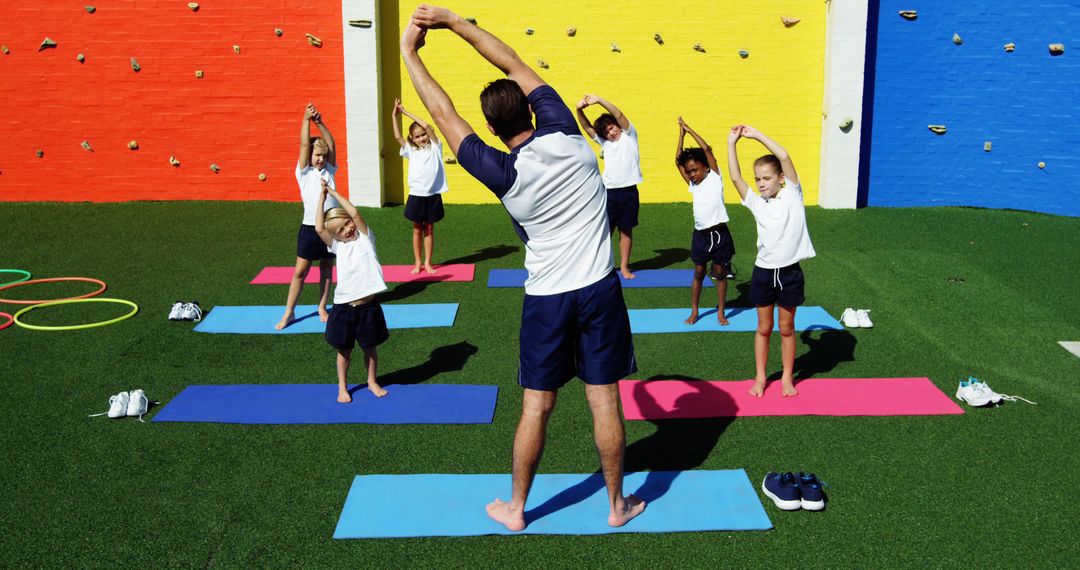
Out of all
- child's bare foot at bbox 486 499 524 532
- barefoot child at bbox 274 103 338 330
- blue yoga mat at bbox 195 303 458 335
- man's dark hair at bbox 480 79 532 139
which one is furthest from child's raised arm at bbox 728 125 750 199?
barefoot child at bbox 274 103 338 330

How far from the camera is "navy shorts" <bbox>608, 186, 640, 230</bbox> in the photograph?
9.36 metres

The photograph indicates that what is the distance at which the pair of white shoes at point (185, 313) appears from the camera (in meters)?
8.00

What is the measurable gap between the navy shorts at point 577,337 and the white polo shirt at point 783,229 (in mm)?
2098

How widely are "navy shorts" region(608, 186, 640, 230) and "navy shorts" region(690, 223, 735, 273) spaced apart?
146cm

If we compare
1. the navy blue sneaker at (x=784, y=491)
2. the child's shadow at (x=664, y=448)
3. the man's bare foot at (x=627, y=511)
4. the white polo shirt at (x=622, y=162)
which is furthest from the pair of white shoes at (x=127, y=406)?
the white polo shirt at (x=622, y=162)

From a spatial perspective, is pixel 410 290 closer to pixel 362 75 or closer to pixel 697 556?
pixel 362 75

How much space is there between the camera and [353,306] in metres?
6.22

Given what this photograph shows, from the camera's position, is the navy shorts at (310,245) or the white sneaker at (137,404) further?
the navy shorts at (310,245)

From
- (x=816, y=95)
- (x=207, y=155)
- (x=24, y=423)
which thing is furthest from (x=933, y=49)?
(x=24, y=423)

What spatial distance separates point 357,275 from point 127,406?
1.62 metres

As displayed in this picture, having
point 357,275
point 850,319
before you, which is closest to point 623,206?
point 850,319

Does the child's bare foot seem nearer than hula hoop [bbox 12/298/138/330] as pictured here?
Yes

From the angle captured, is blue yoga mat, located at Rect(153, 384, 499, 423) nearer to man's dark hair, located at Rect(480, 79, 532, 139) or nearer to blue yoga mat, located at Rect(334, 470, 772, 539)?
blue yoga mat, located at Rect(334, 470, 772, 539)

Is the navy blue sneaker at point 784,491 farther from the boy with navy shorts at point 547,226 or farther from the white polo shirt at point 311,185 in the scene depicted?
the white polo shirt at point 311,185
